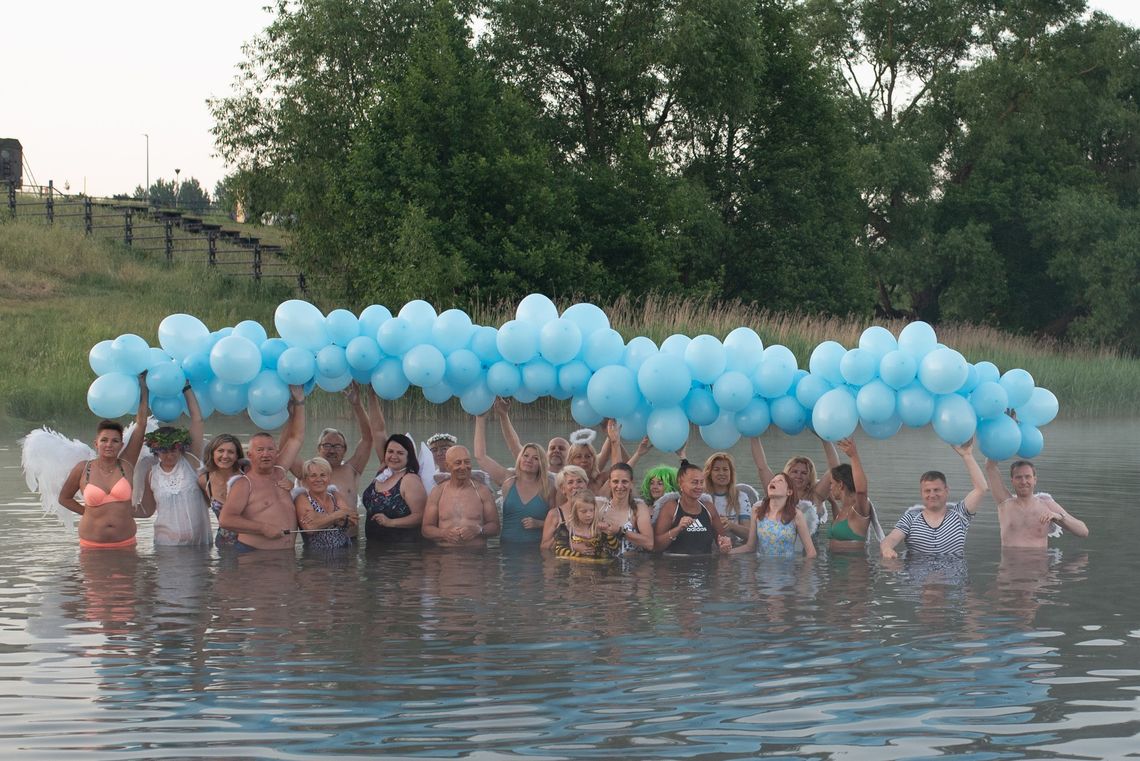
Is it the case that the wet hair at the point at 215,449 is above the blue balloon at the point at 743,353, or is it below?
below

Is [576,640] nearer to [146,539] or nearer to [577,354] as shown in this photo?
[577,354]

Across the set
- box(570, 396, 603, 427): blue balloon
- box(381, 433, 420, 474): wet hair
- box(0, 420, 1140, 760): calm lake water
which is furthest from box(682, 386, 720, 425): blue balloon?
box(381, 433, 420, 474): wet hair

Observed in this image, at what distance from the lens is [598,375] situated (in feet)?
40.6

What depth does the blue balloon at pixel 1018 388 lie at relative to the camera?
1241 cm

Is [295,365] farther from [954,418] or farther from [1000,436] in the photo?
[1000,436]

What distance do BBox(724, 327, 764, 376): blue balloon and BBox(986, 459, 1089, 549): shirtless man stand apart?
2.17 metres

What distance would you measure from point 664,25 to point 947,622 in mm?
33134

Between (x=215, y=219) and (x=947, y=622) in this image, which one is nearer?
(x=947, y=622)

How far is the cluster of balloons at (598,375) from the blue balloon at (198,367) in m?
0.01

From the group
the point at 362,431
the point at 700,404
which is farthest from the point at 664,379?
the point at 362,431

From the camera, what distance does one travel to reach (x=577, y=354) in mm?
12750

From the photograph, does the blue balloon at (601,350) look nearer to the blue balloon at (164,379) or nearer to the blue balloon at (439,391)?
the blue balloon at (439,391)

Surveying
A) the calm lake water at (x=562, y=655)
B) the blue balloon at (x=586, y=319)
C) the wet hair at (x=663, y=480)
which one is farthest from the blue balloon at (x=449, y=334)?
the wet hair at (x=663, y=480)

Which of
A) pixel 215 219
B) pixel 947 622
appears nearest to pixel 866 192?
pixel 215 219
